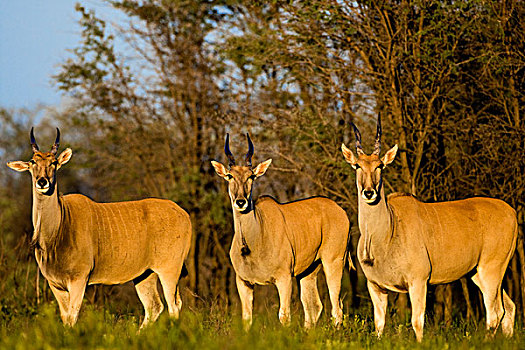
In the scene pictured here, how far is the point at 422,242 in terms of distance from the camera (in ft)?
28.6

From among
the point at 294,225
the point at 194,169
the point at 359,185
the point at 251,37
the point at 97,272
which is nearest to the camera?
the point at 359,185

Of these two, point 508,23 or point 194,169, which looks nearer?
point 508,23

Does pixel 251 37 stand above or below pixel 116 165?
above

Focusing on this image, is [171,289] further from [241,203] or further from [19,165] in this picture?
[19,165]

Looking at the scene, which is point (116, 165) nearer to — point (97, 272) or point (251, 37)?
point (251, 37)

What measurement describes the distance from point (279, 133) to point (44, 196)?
8.05 m

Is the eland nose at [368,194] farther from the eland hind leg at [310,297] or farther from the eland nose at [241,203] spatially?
the eland hind leg at [310,297]

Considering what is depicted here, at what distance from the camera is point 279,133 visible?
52.4 feet

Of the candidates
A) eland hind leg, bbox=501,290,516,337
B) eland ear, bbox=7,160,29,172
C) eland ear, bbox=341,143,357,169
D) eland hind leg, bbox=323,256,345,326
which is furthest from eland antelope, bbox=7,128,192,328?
eland hind leg, bbox=501,290,516,337

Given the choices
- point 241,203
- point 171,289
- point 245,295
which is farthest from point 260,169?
point 171,289

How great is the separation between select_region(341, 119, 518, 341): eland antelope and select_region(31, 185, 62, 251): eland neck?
3.72m

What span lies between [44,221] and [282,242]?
9.91ft

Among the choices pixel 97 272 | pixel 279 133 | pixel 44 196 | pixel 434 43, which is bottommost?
pixel 97 272

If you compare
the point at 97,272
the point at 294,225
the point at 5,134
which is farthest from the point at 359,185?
the point at 5,134
